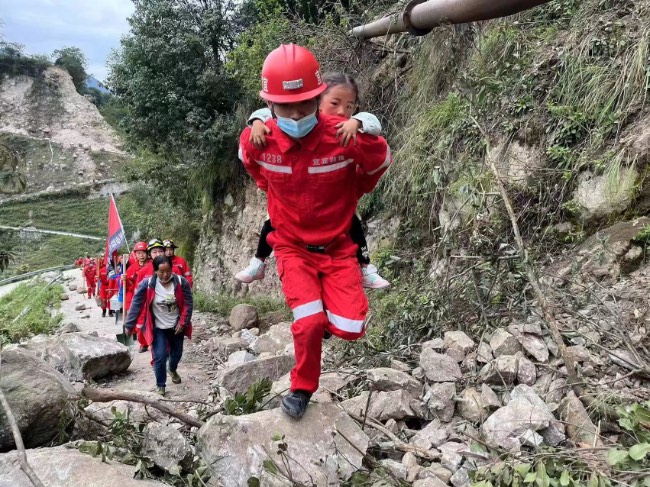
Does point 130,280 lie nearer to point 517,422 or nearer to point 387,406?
point 387,406

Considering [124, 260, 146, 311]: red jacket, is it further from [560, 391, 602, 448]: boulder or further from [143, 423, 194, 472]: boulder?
[560, 391, 602, 448]: boulder

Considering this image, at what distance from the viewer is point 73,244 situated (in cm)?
4450

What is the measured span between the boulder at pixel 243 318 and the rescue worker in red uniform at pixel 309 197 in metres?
6.50

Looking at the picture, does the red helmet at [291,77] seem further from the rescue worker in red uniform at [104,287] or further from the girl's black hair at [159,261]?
the rescue worker in red uniform at [104,287]

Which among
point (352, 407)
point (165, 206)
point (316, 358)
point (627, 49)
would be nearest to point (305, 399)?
point (316, 358)

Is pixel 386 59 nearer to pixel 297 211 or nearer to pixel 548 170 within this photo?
pixel 548 170

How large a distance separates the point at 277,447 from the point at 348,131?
1.58m

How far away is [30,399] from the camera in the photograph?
2.82 metres

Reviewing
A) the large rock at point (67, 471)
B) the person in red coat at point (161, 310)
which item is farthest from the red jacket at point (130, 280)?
the large rock at point (67, 471)

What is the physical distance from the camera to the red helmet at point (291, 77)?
97.4 inches

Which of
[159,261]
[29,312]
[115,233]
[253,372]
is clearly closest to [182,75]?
[115,233]

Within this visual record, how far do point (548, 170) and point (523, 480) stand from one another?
3.07m

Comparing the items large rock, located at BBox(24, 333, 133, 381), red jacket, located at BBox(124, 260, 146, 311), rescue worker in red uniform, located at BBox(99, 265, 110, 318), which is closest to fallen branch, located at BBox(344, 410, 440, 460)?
large rock, located at BBox(24, 333, 133, 381)

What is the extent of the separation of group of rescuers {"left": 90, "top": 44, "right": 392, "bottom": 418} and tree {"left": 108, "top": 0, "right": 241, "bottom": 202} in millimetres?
9537
